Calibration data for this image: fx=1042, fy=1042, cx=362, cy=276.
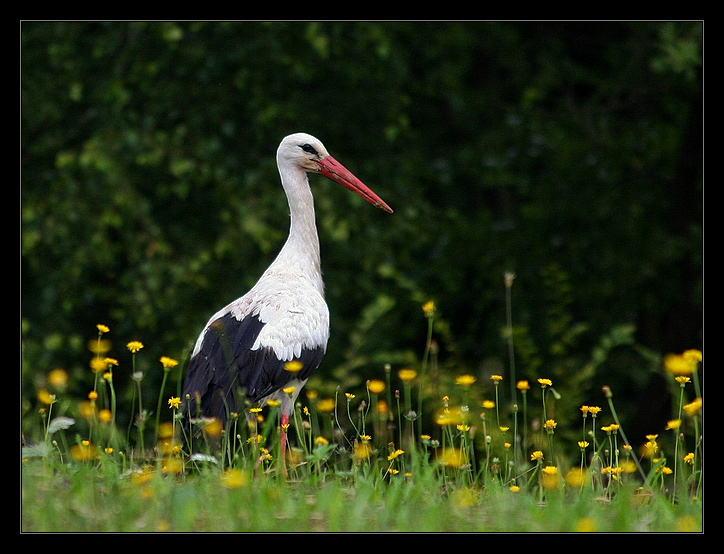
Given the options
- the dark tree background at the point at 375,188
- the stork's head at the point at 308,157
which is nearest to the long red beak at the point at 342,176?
the stork's head at the point at 308,157

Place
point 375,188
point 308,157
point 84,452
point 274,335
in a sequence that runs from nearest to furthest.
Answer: point 84,452 < point 274,335 < point 308,157 < point 375,188

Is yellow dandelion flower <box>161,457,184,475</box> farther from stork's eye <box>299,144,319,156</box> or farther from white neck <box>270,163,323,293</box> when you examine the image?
stork's eye <box>299,144,319,156</box>

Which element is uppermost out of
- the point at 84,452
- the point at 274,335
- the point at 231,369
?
the point at 274,335

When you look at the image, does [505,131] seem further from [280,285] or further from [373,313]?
[280,285]

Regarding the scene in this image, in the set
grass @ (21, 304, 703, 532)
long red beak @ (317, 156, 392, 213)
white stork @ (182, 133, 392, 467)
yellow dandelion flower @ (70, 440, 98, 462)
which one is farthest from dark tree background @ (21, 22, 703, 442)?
yellow dandelion flower @ (70, 440, 98, 462)

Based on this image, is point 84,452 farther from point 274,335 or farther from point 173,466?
point 274,335

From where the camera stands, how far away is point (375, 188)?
7547mm

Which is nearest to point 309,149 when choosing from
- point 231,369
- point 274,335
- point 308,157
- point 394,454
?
point 308,157

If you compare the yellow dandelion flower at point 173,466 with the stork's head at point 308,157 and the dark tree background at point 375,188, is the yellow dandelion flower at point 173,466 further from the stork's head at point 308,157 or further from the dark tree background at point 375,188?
the dark tree background at point 375,188

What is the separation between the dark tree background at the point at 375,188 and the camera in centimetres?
721

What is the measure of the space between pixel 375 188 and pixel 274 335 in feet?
10.5

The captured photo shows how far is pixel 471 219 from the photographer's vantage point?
9.38m

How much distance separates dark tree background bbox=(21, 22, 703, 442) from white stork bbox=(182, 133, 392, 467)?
4.80ft

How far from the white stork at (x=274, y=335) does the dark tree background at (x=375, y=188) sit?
1.46m
